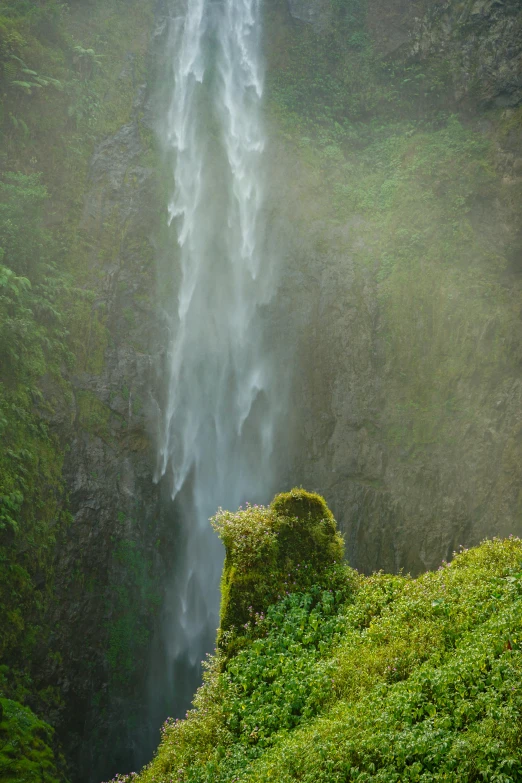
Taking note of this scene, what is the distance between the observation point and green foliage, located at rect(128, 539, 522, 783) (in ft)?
16.0

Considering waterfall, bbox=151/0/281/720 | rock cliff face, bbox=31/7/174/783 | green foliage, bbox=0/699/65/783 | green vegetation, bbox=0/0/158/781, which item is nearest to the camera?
green foliage, bbox=0/699/65/783

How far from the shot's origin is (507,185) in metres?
20.0

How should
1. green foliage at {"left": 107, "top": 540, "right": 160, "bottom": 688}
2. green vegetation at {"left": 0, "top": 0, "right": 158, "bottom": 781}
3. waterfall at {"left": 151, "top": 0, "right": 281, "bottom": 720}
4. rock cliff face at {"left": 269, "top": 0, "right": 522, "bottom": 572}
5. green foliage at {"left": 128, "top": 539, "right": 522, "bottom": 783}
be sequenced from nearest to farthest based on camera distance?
green foliage at {"left": 128, "top": 539, "right": 522, "bottom": 783}, green vegetation at {"left": 0, "top": 0, "right": 158, "bottom": 781}, green foliage at {"left": 107, "top": 540, "right": 160, "bottom": 688}, rock cliff face at {"left": 269, "top": 0, "right": 522, "bottom": 572}, waterfall at {"left": 151, "top": 0, "right": 281, "bottom": 720}

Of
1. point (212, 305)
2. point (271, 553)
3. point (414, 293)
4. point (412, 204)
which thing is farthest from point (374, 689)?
point (412, 204)

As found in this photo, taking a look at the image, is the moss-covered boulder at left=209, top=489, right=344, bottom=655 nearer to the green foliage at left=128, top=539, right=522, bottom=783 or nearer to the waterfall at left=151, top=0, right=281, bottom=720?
the green foliage at left=128, top=539, right=522, bottom=783

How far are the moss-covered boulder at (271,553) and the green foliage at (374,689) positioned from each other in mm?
257

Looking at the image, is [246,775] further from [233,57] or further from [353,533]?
[233,57]

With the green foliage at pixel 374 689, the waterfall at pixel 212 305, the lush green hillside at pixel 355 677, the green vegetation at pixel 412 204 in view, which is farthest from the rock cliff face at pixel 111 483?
the green foliage at pixel 374 689

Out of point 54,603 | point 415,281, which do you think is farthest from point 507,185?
point 54,603

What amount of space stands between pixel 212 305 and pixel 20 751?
15.0 meters

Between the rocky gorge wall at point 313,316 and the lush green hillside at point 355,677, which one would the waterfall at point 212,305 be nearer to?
the rocky gorge wall at point 313,316

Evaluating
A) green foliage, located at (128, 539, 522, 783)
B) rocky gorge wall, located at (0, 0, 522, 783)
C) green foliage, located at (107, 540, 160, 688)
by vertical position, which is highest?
rocky gorge wall, located at (0, 0, 522, 783)

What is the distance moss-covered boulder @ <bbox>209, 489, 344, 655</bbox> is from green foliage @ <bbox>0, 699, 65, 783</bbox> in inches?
150

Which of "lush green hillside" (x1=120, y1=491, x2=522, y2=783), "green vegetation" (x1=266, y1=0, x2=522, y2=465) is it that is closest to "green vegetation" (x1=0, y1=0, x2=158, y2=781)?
"lush green hillside" (x1=120, y1=491, x2=522, y2=783)
